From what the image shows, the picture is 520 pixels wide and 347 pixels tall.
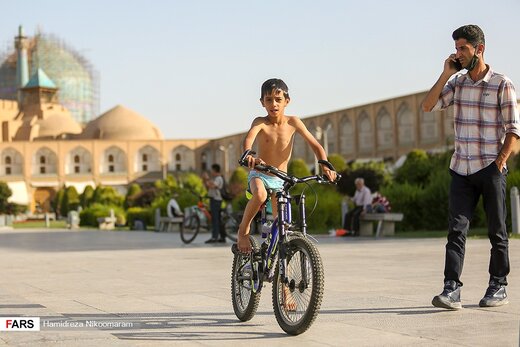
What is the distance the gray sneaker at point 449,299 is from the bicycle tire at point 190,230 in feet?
33.7

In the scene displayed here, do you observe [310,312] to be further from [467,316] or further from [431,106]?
[431,106]

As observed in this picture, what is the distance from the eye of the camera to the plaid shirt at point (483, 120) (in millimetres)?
5086

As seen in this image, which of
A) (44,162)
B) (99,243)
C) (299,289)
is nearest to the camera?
(299,289)

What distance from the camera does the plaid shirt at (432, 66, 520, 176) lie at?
5.09 m

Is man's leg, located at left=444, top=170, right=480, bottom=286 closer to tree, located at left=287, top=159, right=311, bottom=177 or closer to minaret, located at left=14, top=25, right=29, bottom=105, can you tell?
tree, located at left=287, top=159, right=311, bottom=177

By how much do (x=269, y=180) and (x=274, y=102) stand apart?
0.43 meters

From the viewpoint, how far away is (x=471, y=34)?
5.01 meters

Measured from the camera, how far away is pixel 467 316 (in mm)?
4734

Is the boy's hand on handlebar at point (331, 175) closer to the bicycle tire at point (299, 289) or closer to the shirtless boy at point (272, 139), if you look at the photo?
the shirtless boy at point (272, 139)

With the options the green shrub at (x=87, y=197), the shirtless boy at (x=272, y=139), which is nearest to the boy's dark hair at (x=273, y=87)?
the shirtless boy at (x=272, y=139)

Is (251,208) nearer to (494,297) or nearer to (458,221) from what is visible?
(458,221)

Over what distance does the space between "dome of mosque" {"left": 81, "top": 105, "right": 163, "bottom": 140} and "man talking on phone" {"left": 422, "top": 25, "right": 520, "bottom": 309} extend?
8155 centimetres

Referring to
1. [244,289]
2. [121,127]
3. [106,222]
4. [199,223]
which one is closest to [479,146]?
[244,289]

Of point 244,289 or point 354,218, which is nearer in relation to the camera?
point 244,289
